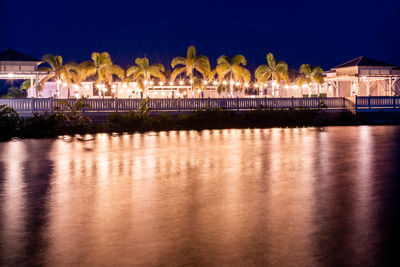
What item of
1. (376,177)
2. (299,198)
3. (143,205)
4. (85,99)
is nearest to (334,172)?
(376,177)

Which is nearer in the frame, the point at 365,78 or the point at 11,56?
the point at 11,56

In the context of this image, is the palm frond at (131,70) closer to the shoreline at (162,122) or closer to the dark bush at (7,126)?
the shoreline at (162,122)

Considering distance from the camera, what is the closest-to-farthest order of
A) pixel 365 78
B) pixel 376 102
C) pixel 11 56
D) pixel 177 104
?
pixel 177 104
pixel 376 102
pixel 11 56
pixel 365 78

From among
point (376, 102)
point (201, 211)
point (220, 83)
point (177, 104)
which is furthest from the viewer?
point (220, 83)

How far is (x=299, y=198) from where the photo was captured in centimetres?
848

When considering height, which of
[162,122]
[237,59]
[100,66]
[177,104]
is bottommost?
[162,122]

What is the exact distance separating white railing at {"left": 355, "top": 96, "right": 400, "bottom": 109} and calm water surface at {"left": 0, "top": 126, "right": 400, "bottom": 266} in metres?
23.8

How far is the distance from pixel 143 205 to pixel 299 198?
2.54 metres

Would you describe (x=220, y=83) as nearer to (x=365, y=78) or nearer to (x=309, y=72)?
(x=309, y=72)

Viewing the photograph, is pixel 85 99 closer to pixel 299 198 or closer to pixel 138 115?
pixel 138 115

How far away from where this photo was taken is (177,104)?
3381 cm

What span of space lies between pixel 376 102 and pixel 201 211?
33.1 m

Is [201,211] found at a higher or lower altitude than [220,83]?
lower

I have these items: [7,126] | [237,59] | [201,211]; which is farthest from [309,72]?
[201,211]
